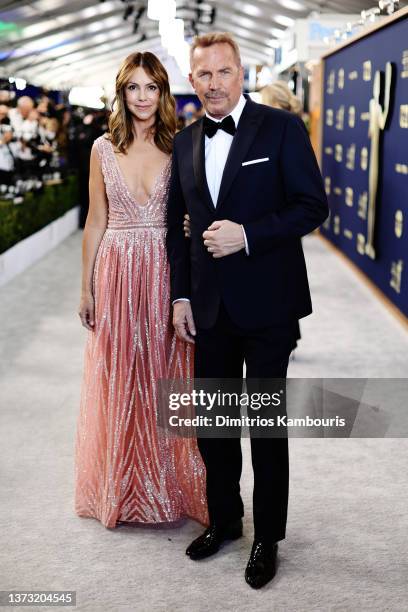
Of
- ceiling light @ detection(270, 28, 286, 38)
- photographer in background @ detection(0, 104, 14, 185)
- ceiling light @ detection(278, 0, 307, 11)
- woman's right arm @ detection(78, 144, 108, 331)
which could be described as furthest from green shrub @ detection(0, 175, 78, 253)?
ceiling light @ detection(270, 28, 286, 38)

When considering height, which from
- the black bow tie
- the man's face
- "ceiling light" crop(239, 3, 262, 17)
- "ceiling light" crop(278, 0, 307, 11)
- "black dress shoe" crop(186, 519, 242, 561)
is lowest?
"black dress shoe" crop(186, 519, 242, 561)

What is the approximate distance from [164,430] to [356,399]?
5.38ft

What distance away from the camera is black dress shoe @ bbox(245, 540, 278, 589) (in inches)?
90.7

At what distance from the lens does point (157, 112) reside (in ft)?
8.36

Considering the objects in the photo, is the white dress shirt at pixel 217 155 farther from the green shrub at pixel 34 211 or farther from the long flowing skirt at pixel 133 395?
the green shrub at pixel 34 211

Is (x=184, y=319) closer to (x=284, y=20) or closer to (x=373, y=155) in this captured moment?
(x=373, y=155)

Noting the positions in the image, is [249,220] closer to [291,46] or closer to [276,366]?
[276,366]

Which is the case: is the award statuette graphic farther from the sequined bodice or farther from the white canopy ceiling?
the white canopy ceiling

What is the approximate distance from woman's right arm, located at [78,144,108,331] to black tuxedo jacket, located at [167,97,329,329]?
0.36 m

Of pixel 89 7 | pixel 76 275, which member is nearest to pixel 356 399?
pixel 76 275

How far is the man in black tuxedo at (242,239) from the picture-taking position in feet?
6.88

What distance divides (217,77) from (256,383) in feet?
2.71

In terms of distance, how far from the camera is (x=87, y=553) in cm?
251

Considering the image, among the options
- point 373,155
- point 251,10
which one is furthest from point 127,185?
point 251,10
